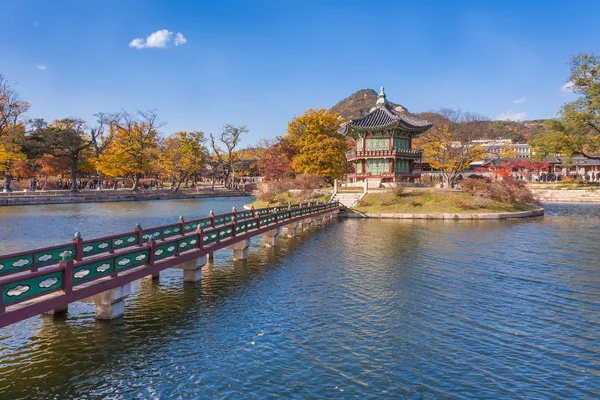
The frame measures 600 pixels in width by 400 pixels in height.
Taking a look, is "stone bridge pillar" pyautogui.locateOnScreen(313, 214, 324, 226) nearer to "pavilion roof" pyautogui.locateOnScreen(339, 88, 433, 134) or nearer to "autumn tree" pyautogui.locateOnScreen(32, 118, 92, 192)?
"pavilion roof" pyautogui.locateOnScreen(339, 88, 433, 134)

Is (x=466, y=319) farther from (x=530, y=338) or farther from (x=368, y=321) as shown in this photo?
(x=368, y=321)

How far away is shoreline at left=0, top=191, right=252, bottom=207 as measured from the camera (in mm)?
56469

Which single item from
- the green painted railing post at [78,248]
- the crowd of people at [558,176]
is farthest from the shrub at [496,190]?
the crowd of people at [558,176]

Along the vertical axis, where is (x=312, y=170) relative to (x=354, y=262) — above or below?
above

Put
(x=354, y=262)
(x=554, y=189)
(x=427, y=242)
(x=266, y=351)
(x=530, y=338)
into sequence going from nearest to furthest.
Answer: (x=266, y=351) < (x=530, y=338) < (x=354, y=262) < (x=427, y=242) < (x=554, y=189)

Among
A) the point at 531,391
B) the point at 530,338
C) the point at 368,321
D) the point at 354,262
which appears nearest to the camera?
the point at 531,391

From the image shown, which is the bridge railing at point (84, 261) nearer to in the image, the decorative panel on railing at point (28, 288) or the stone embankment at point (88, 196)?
the decorative panel on railing at point (28, 288)

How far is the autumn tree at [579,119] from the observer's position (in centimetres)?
5847

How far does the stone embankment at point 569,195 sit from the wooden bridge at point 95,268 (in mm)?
65192

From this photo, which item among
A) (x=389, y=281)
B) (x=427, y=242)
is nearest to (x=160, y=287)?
(x=389, y=281)

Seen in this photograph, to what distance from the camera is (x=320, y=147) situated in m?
60.2

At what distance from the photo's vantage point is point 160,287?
16.8 metres

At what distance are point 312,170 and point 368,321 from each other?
48207 millimetres

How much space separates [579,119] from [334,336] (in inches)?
2467
